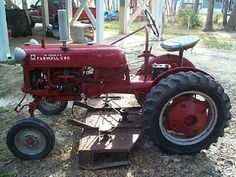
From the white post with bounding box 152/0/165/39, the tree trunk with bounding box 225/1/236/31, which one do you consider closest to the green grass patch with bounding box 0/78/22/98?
the white post with bounding box 152/0/165/39

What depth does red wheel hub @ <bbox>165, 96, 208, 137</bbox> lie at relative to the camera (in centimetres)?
335

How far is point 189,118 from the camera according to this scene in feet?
11.1

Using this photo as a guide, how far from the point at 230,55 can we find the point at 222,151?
19.0ft

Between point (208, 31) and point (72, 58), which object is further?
point (208, 31)

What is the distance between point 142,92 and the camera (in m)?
3.63

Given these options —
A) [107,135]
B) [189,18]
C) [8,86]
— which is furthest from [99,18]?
[189,18]

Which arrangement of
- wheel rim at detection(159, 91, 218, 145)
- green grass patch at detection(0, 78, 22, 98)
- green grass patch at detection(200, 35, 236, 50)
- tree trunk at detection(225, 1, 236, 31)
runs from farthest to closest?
1. tree trunk at detection(225, 1, 236, 31)
2. green grass patch at detection(200, 35, 236, 50)
3. green grass patch at detection(0, 78, 22, 98)
4. wheel rim at detection(159, 91, 218, 145)

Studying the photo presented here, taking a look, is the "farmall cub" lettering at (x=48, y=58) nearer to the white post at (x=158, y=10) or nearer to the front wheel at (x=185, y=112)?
the front wheel at (x=185, y=112)

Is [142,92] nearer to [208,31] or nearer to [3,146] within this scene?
[3,146]

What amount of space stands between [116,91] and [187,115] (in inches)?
30.9

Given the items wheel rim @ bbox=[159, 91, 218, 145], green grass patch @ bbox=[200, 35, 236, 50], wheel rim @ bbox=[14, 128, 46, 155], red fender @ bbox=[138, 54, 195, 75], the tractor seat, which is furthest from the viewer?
green grass patch @ bbox=[200, 35, 236, 50]

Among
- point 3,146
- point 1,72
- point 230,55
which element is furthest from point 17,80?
point 230,55

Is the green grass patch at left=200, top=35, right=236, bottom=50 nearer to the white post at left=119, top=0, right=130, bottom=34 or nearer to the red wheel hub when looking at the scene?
the white post at left=119, top=0, right=130, bottom=34

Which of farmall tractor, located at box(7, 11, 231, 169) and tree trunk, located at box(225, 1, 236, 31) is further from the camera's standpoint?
tree trunk, located at box(225, 1, 236, 31)
